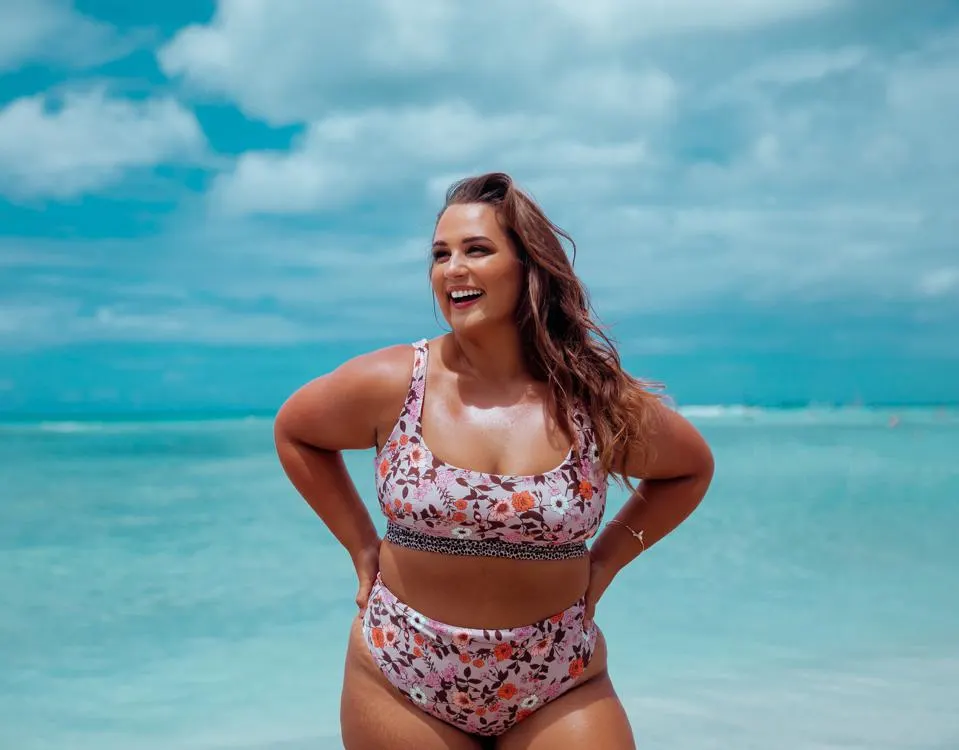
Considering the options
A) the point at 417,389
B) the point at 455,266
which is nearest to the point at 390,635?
the point at 417,389

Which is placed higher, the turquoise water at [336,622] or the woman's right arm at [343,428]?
the woman's right arm at [343,428]

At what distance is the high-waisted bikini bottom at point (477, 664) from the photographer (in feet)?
8.31

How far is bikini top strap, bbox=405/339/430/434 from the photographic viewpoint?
2555 mm

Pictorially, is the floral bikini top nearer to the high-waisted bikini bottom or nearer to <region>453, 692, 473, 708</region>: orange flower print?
the high-waisted bikini bottom

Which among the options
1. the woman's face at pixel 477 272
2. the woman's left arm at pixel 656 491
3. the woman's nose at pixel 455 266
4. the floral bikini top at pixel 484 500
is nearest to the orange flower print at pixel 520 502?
the floral bikini top at pixel 484 500

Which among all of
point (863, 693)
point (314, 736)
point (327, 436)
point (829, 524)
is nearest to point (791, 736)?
point (863, 693)

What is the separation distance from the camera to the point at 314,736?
5.34 m

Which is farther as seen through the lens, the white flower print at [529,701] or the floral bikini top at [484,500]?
the white flower print at [529,701]

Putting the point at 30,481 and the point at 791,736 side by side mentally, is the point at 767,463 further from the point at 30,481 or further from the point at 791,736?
the point at 791,736

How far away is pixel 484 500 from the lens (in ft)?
7.88

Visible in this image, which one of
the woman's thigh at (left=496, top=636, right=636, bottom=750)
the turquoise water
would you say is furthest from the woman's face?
the turquoise water

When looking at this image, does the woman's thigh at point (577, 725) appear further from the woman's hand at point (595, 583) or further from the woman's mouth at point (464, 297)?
the woman's mouth at point (464, 297)

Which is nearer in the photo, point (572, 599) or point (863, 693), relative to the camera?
point (572, 599)

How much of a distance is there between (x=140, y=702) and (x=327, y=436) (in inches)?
157
